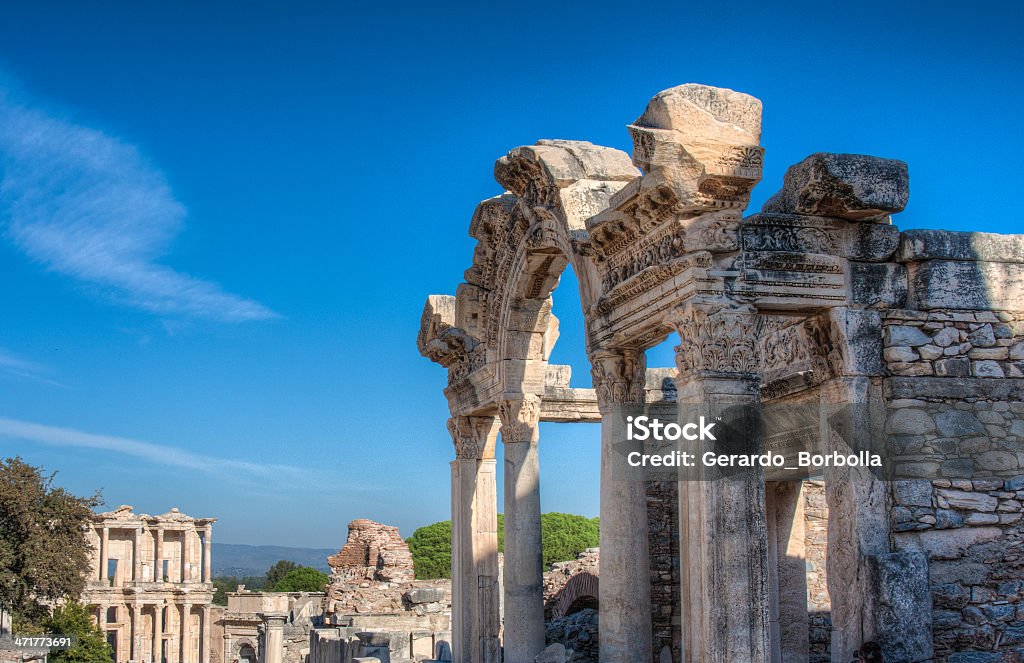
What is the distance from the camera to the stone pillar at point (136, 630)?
61281 mm

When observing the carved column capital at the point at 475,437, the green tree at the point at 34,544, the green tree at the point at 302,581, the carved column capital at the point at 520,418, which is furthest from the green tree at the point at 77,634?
the carved column capital at the point at 520,418

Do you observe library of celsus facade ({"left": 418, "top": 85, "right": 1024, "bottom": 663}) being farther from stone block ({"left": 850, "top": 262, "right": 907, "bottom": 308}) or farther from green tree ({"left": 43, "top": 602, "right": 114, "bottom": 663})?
green tree ({"left": 43, "top": 602, "right": 114, "bottom": 663})

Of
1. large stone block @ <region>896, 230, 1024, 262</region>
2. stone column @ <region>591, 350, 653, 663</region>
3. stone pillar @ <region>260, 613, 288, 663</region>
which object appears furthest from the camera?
stone pillar @ <region>260, 613, 288, 663</region>

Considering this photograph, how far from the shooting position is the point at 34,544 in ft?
109

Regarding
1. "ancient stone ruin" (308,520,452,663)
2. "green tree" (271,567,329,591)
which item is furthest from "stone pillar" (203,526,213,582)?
"ancient stone ruin" (308,520,452,663)

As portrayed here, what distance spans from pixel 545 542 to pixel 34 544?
32.2m

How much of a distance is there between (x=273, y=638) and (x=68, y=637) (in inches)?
566

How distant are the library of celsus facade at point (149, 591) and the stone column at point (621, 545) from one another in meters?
55.0

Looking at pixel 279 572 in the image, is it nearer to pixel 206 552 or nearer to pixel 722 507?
pixel 206 552

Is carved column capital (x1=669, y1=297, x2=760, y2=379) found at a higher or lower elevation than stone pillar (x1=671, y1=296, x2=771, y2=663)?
higher

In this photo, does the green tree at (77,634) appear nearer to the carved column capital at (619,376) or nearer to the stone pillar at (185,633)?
the stone pillar at (185,633)

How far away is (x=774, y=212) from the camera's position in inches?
368

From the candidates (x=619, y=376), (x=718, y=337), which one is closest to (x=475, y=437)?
(x=619, y=376)

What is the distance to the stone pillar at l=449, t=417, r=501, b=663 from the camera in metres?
14.0
